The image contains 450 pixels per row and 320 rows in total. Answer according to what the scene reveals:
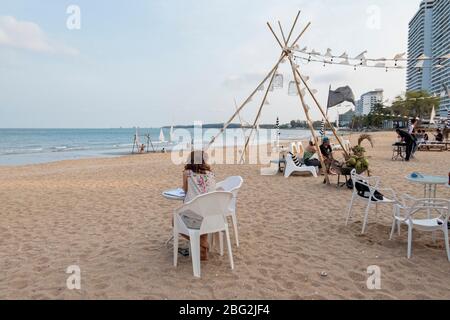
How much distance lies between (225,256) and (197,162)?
1100 mm

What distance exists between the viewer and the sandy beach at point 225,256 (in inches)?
115

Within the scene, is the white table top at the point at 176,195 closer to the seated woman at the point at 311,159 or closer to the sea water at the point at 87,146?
the seated woman at the point at 311,159

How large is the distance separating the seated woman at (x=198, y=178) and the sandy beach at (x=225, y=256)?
0.26m

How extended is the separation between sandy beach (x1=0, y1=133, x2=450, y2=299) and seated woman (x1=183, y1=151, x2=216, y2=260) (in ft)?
0.84

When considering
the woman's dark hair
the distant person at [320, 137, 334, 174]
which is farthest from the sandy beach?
the distant person at [320, 137, 334, 174]

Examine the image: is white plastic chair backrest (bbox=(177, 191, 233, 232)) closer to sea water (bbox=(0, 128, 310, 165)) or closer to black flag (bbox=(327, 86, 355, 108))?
black flag (bbox=(327, 86, 355, 108))

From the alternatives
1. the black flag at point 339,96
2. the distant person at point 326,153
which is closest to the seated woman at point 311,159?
the distant person at point 326,153

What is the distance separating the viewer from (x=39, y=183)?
934 centimetres

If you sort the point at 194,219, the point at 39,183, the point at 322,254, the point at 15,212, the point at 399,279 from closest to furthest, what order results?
1. the point at 399,279
2. the point at 194,219
3. the point at 322,254
4. the point at 15,212
5. the point at 39,183

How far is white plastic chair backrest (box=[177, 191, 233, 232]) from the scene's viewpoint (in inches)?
122
